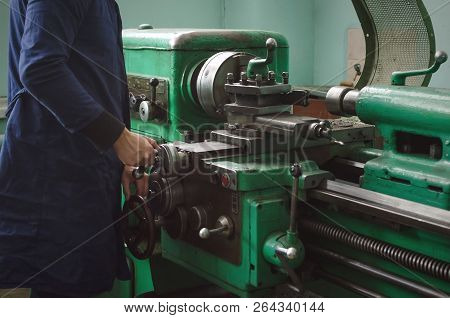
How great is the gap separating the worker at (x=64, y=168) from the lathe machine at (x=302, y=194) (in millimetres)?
117

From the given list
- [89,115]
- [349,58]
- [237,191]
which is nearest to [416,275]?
[237,191]

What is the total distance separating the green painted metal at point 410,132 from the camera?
1.09m

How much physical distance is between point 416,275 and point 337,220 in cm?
20

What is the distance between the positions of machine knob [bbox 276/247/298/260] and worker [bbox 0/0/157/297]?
0.37 m

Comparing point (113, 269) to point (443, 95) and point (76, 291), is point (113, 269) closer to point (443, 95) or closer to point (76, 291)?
point (76, 291)

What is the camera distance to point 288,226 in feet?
3.96

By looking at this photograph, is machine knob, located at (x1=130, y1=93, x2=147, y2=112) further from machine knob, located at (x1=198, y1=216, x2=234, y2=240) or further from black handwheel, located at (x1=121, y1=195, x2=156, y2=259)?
machine knob, located at (x1=198, y1=216, x2=234, y2=240)

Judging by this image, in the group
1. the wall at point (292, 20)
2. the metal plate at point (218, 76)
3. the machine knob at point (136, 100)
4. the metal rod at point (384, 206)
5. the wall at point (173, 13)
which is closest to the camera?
the metal rod at point (384, 206)

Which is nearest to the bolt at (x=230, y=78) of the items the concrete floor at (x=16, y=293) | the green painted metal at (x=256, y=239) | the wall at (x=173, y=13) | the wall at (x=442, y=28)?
the green painted metal at (x=256, y=239)

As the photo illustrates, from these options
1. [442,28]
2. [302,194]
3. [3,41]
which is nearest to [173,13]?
Result: [3,41]

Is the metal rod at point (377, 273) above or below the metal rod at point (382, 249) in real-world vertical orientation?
below

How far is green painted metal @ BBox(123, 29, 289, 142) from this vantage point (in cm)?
156

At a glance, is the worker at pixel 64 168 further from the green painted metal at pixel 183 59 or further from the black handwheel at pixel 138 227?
the green painted metal at pixel 183 59

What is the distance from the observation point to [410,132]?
A: 1178 mm
